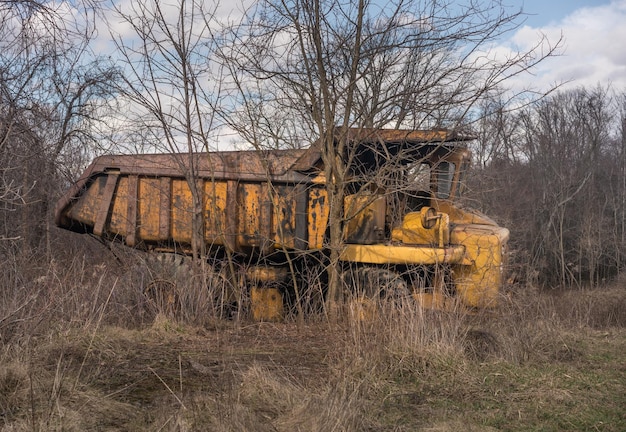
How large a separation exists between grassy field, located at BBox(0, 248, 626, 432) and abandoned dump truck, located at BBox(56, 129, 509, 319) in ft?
3.22

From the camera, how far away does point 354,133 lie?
7.72 meters

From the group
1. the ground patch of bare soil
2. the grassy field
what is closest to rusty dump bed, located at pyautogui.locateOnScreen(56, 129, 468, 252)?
the grassy field

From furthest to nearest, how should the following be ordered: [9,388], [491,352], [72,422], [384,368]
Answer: [491,352] < [384,368] < [9,388] < [72,422]

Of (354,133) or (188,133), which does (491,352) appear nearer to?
(354,133)

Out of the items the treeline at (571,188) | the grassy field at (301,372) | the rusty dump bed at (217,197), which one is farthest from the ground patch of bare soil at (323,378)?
the treeline at (571,188)

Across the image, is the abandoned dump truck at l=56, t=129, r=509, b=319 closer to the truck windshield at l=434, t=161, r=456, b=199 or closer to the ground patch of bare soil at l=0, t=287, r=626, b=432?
the truck windshield at l=434, t=161, r=456, b=199

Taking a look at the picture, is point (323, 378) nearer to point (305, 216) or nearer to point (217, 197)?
point (305, 216)

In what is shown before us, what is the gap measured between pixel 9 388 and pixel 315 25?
4.66 m

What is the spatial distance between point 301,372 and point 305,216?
123 inches

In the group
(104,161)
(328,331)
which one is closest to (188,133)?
(104,161)

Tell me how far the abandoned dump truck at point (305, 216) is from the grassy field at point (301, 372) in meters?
0.98

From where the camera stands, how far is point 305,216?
849cm

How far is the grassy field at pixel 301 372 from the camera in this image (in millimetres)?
4227

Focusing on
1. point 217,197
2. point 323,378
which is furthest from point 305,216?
point 323,378
